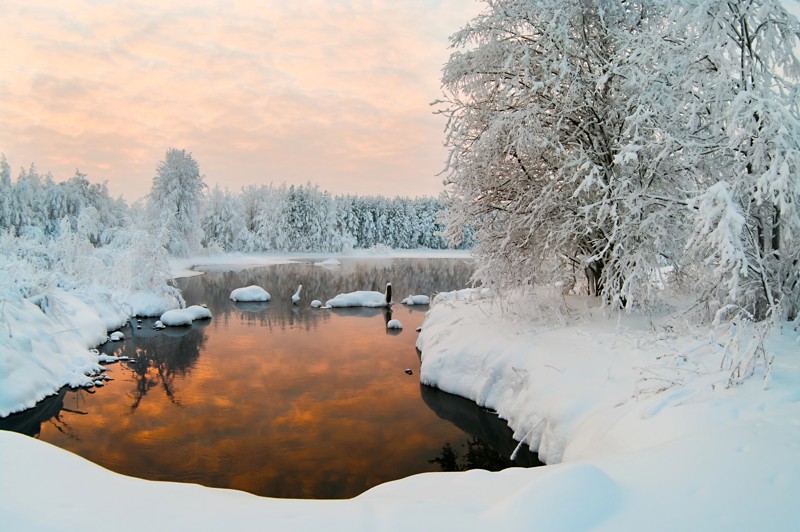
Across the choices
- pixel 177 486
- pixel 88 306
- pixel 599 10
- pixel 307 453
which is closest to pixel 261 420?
pixel 307 453

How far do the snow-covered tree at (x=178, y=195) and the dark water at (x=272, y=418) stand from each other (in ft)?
113

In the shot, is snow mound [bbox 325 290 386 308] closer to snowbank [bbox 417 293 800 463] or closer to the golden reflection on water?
the golden reflection on water

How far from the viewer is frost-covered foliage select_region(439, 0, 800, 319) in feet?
25.8

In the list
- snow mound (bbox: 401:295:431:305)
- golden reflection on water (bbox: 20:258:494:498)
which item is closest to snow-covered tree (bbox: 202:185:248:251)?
snow mound (bbox: 401:295:431:305)

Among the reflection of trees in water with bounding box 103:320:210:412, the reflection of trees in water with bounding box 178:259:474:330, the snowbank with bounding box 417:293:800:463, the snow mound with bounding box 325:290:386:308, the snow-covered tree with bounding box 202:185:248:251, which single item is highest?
the snow-covered tree with bounding box 202:185:248:251

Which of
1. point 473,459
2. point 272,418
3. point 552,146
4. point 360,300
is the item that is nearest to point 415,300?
point 360,300

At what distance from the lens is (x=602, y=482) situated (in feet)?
13.5

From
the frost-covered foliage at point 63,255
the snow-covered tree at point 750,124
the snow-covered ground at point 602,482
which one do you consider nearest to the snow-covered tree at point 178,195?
the frost-covered foliage at point 63,255

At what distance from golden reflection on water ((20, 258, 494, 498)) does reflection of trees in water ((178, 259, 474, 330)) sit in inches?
173

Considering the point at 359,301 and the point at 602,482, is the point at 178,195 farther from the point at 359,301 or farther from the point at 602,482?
the point at 602,482

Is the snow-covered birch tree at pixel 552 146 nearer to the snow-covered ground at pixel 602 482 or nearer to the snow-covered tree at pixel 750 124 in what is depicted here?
the snow-covered tree at pixel 750 124

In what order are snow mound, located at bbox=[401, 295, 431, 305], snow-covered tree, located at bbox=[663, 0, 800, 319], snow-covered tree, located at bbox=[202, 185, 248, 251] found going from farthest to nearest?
snow-covered tree, located at bbox=[202, 185, 248, 251] < snow mound, located at bbox=[401, 295, 431, 305] < snow-covered tree, located at bbox=[663, 0, 800, 319]

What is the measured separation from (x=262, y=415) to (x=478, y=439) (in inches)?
205

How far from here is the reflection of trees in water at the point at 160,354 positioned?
13688 mm
